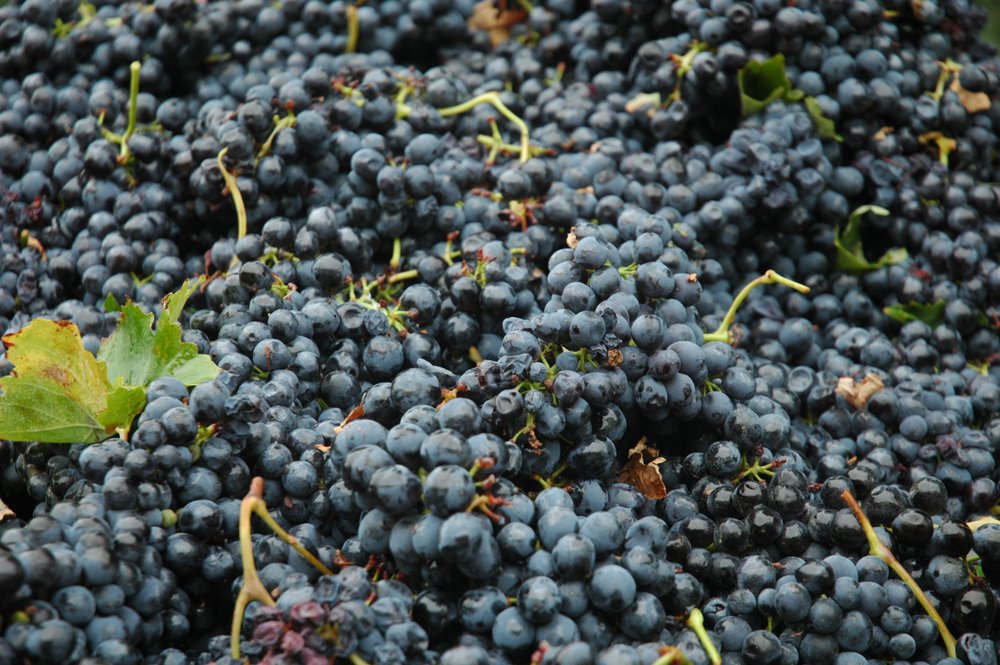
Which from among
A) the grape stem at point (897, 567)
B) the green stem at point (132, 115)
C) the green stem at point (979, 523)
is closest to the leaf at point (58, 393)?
the green stem at point (132, 115)

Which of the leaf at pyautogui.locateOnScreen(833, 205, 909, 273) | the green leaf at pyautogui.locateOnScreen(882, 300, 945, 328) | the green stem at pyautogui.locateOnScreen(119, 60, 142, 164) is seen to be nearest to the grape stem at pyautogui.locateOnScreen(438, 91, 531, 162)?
the green stem at pyautogui.locateOnScreen(119, 60, 142, 164)

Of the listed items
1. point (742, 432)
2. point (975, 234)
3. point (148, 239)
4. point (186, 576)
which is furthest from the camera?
point (975, 234)

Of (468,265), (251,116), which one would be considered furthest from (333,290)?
(251,116)

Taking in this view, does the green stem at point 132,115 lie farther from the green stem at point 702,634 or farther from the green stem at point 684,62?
the green stem at point 702,634

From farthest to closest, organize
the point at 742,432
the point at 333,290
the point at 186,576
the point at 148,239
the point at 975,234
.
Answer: the point at 975,234 < the point at 148,239 < the point at 333,290 < the point at 742,432 < the point at 186,576

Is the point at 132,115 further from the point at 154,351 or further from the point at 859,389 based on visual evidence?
the point at 859,389

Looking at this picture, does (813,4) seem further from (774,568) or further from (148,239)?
(148,239)

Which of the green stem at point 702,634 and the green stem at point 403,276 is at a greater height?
the green stem at point 403,276
